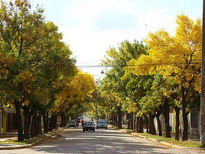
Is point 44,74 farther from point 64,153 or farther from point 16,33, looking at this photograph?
point 64,153

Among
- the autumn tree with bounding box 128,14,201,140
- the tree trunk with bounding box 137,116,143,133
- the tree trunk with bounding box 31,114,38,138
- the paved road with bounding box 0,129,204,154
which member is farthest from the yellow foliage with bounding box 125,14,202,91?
the tree trunk with bounding box 137,116,143,133

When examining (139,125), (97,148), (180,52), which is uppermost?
(180,52)

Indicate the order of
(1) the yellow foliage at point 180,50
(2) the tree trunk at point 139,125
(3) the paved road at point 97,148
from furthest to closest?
(2) the tree trunk at point 139,125, (1) the yellow foliage at point 180,50, (3) the paved road at point 97,148

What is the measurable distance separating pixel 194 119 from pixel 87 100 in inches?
954

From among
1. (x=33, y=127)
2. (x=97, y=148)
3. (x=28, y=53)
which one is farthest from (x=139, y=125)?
(x=97, y=148)

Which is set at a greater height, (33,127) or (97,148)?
(33,127)

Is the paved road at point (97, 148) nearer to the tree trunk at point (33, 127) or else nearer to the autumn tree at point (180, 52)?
the autumn tree at point (180, 52)

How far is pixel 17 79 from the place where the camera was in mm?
25375

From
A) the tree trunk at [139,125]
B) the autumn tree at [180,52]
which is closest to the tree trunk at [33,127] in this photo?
the autumn tree at [180,52]

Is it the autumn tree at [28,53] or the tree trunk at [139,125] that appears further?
the tree trunk at [139,125]

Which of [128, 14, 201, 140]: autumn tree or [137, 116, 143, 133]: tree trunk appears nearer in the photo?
[128, 14, 201, 140]: autumn tree

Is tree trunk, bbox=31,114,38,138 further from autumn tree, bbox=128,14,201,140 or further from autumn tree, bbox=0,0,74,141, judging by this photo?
autumn tree, bbox=128,14,201,140

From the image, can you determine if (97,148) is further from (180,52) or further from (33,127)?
(33,127)

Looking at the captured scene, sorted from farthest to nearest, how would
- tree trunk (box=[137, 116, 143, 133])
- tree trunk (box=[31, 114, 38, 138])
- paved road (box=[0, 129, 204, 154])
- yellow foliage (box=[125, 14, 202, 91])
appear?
1. tree trunk (box=[137, 116, 143, 133])
2. tree trunk (box=[31, 114, 38, 138])
3. yellow foliage (box=[125, 14, 202, 91])
4. paved road (box=[0, 129, 204, 154])
